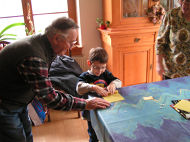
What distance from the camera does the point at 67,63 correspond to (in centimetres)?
275

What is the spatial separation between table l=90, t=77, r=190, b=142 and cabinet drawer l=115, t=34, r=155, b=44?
1.46 metres

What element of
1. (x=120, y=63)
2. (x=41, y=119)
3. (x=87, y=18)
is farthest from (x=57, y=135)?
(x=87, y=18)

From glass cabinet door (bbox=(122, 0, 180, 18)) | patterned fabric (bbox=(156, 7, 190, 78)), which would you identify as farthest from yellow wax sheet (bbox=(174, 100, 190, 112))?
glass cabinet door (bbox=(122, 0, 180, 18))

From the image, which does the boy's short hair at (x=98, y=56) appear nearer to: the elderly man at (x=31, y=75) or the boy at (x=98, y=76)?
the boy at (x=98, y=76)

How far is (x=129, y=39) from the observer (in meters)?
2.77

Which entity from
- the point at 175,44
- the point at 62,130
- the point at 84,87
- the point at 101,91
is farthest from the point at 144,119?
the point at 62,130

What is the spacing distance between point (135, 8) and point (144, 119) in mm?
2166

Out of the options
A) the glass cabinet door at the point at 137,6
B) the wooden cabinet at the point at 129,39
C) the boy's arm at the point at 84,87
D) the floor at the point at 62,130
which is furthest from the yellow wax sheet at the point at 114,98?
the glass cabinet door at the point at 137,6

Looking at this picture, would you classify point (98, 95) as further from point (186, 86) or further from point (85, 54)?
point (85, 54)

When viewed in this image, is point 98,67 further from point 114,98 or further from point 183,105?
point 183,105

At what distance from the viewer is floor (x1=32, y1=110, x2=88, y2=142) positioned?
7.02 feet

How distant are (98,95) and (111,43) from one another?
151 centimetres

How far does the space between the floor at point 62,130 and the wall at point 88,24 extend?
37.1 inches

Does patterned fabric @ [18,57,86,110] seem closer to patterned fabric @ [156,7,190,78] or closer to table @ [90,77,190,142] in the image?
table @ [90,77,190,142]
